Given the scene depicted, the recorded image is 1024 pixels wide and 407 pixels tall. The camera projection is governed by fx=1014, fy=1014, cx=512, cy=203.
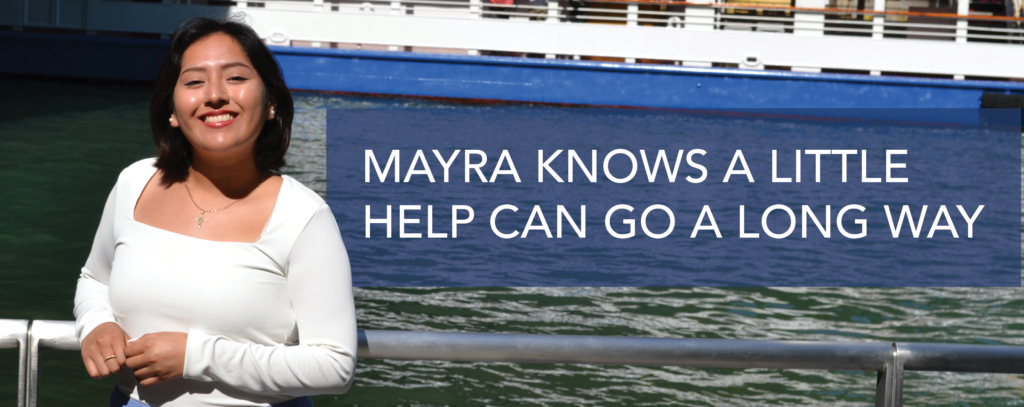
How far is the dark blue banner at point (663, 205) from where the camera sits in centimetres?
616

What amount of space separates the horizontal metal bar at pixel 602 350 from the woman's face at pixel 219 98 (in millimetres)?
311

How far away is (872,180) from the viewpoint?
9.23 meters

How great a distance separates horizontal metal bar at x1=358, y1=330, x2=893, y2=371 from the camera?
1352 millimetres

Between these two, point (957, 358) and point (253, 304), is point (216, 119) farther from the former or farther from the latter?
point (957, 358)

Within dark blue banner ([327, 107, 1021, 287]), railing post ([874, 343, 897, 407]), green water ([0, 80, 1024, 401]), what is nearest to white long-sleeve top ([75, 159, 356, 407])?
railing post ([874, 343, 897, 407])

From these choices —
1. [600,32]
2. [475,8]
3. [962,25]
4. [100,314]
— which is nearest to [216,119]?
[100,314]

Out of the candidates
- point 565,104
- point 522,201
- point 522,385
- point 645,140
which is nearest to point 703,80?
point 565,104

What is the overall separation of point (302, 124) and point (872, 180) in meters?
5.95

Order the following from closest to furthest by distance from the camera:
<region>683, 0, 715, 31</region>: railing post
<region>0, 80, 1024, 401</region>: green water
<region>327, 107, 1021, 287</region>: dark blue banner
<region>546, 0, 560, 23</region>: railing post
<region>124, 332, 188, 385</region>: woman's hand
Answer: <region>124, 332, 188, 385</region>: woman's hand → <region>0, 80, 1024, 401</region>: green water → <region>327, 107, 1021, 287</region>: dark blue banner → <region>683, 0, 715, 31</region>: railing post → <region>546, 0, 560, 23</region>: railing post

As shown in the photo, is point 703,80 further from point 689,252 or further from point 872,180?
point 689,252

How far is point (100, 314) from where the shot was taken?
52.0 inches

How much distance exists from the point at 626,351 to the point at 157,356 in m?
0.59

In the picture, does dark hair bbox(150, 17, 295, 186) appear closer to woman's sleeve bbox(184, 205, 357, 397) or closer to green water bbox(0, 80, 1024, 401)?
woman's sleeve bbox(184, 205, 357, 397)

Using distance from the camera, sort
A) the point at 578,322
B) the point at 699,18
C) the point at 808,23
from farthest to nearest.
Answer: the point at 699,18 → the point at 808,23 → the point at 578,322
